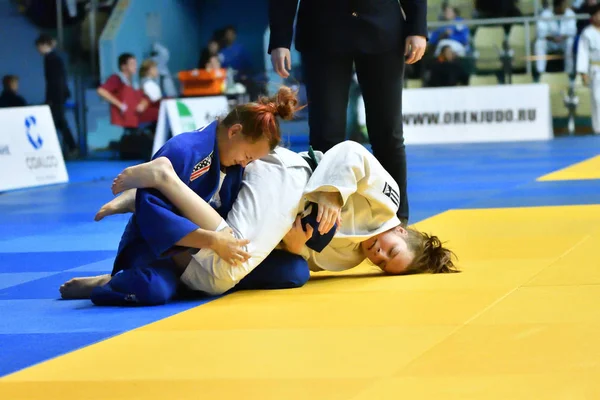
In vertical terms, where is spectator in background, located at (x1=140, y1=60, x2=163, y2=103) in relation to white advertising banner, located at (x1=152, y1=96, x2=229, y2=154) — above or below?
above

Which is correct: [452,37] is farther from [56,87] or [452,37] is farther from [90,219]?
[90,219]

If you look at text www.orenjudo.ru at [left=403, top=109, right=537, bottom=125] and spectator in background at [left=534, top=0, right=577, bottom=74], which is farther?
spectator in background at [left=534, top=0, right=577, bottom=74]

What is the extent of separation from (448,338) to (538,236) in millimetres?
2748

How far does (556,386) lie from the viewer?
288 cm

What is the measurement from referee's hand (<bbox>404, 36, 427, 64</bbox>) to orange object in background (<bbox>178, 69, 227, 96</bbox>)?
11.3 m

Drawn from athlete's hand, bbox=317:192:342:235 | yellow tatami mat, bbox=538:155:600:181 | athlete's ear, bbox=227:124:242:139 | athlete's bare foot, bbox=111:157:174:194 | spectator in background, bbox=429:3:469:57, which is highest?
spectator in background, bbox=429:3:469:57

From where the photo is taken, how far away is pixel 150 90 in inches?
667

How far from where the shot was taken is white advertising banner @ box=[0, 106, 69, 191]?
1148 cm

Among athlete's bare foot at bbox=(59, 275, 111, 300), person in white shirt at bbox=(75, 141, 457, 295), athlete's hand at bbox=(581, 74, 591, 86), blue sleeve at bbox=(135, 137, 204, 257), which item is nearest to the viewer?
blue sleeve at bbox=(135, 137, 204, 257)

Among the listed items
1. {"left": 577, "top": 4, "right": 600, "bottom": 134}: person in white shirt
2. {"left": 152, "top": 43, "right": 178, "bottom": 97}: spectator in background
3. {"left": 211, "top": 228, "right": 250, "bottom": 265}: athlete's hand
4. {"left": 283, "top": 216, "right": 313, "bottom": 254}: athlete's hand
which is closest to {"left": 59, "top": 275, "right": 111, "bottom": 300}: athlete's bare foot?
{"left": 211, "top": 228, "right": 250, "bottom": 265}: athlete's hand

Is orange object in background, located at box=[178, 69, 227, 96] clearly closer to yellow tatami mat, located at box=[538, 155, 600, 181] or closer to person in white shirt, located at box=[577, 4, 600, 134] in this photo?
person in white shirt, located at box=[577, 4, 600, 134]

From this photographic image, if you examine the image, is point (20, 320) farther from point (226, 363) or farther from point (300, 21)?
point (300, 21)

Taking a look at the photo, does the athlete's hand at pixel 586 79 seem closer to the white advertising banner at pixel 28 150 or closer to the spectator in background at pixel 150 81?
the spectator in background at pixel 150 81

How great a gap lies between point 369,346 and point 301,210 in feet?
4.25
